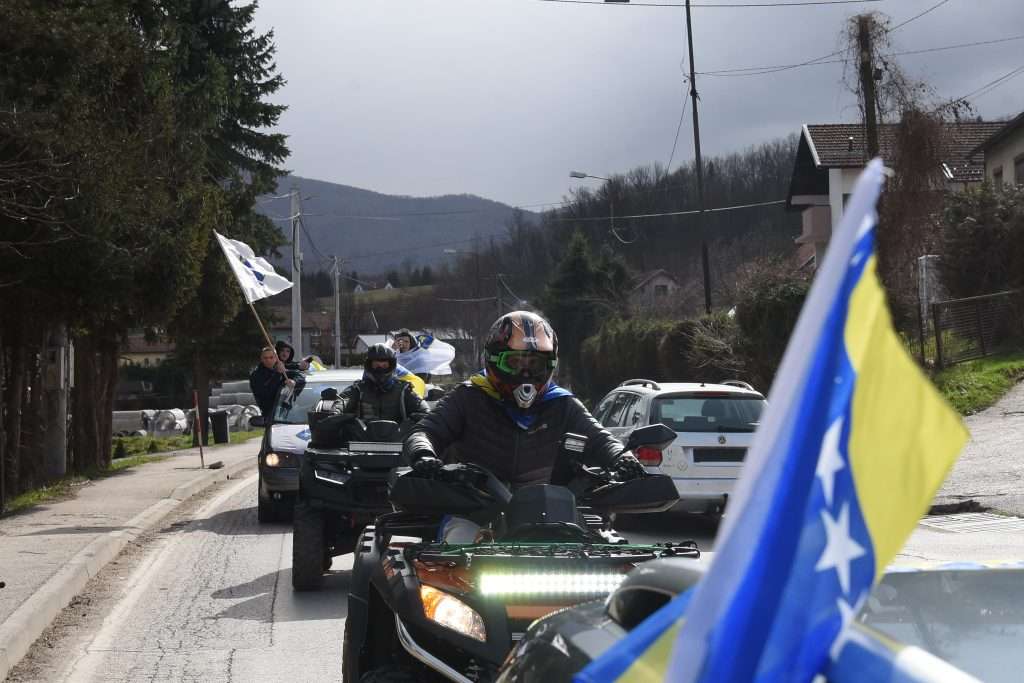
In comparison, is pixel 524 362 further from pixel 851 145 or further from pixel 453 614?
pixel 851 145

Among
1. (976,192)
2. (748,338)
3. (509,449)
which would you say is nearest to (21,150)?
(509,449)

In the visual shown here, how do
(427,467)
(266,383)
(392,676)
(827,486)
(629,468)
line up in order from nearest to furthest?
(827,486) → (392,676) → (427,467) → (629,468) → (266,383)

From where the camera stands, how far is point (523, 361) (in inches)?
231

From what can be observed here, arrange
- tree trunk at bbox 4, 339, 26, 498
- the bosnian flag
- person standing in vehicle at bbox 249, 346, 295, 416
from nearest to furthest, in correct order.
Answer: person standing in vehicle at bbox 249, 346, 295, 416, tree trunk at bbox 4, 339, 26, 498, the bosnian flag

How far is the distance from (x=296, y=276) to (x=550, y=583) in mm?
40619

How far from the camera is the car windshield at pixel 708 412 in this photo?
13203 millimetres

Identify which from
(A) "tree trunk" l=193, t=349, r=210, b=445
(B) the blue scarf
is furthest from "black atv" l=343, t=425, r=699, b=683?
(A) "tree trunk" l=193, t=349, r=210, b=445

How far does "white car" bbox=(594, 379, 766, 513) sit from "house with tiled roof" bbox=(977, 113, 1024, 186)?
27.0 meters

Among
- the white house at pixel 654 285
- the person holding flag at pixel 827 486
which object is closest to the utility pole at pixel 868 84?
the person holding flag at pixel 827 486

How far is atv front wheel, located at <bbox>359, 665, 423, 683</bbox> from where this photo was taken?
4.36 m

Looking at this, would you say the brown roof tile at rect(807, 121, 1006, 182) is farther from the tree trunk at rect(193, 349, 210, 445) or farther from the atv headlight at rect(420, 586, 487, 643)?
the atv headlight at rect(420, 586, 487, 643)

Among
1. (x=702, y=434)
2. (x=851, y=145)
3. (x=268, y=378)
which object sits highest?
(x=851, y=145)

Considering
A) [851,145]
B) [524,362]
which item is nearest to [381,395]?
[524,362]

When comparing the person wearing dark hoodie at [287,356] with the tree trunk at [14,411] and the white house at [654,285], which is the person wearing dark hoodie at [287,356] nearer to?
the tree trunk at [14,411]
